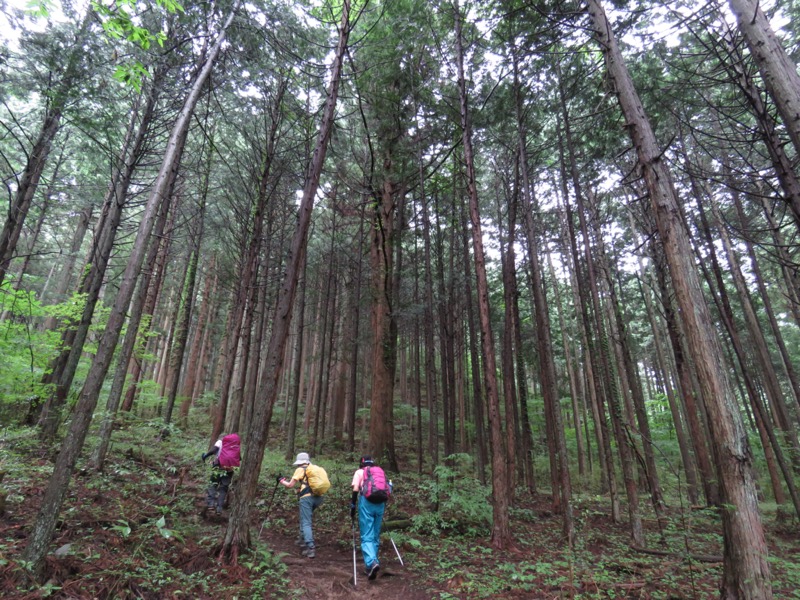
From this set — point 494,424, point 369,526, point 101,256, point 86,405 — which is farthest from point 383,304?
point 86,405

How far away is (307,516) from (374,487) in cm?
147

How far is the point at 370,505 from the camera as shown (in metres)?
6.14

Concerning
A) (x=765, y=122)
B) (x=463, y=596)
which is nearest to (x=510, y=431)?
(x=463, y=596)

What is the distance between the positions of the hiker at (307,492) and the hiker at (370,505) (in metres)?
0.83

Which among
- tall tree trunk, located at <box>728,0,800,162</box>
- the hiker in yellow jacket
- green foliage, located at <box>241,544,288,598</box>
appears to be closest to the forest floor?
green foliage, located at <box>241,544,288,598</box>

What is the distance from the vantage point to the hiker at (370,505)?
582 centimetres

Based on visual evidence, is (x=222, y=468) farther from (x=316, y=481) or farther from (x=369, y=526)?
(x=369, y=526)

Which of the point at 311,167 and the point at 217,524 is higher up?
the point at 311,167

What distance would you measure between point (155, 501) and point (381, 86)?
12742mm

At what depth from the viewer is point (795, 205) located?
16.1ft

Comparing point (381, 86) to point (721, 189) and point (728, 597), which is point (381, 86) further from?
point (728, 597)

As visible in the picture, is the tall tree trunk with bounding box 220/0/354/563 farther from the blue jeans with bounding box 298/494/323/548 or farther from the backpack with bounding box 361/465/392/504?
the backpack with bounding box 361/465/392/504

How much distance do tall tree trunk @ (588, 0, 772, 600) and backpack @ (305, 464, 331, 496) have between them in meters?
5.87

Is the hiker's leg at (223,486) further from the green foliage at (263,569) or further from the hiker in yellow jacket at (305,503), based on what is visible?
the green foliage at (263,569)
